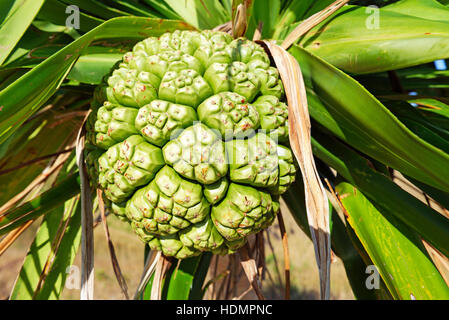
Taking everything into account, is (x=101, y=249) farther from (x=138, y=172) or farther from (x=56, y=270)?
(x=138, y=172)

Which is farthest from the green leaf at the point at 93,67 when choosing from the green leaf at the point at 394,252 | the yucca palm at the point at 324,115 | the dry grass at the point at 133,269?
the dry grass at the point at 133,269

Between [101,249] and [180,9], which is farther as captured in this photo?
[101,249]

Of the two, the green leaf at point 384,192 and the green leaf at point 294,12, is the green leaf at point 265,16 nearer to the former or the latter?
the green leaf at point 294,12

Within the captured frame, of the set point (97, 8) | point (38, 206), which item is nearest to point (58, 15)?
point (97, 8)

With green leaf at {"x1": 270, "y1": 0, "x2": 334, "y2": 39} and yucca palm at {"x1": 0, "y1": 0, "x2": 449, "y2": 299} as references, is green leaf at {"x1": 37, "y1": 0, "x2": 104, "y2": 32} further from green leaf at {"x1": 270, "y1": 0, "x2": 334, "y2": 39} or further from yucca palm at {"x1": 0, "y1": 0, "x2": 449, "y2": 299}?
green leaf at {"x1": 270, "y1": 0, "x2": 334, "y2": 39}

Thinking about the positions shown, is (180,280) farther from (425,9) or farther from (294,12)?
(425,9)
